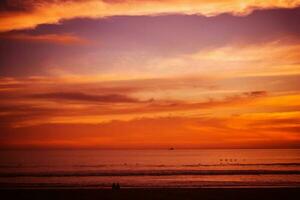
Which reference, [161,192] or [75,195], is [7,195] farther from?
[161,192]

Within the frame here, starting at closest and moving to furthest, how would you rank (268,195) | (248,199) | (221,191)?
1. (248,199)
2. (268,195)
3. (221,191)

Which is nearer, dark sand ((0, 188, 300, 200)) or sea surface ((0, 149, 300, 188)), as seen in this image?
dark sand ((0, 188, 300, 200))

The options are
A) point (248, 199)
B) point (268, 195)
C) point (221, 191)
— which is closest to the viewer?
point (248, 199)

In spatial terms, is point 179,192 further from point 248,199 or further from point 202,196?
point 248,199

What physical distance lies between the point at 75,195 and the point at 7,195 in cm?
466

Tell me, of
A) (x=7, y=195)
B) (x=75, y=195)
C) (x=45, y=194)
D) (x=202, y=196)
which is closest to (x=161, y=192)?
(x=202, y=196)

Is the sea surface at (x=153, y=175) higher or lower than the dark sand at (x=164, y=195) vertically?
higher

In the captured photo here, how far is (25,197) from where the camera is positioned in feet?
87.8

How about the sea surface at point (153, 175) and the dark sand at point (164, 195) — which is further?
the sea surface at point (153, 175)

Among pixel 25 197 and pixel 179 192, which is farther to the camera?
pixel 179 192

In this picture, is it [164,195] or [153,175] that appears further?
[153,175]

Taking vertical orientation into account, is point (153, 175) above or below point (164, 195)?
above

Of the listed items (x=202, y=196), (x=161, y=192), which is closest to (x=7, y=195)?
(x=161, y=192)

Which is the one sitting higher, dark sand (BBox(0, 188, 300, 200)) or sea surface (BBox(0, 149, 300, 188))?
sea surface (BBox(0, 149, 300, 188))
